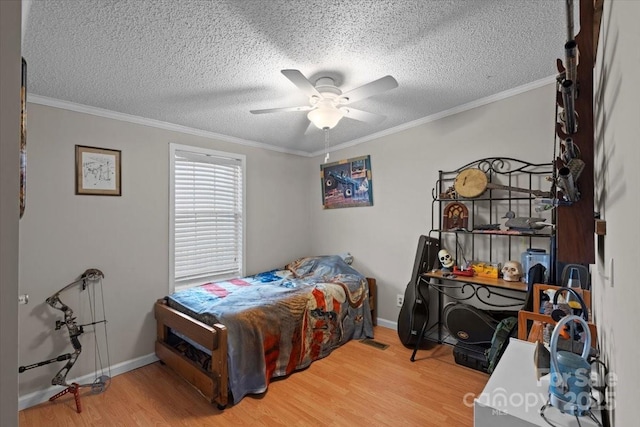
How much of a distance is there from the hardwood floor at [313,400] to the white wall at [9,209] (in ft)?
5.80

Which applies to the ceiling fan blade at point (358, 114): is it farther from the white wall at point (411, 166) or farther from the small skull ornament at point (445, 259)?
the small skull ornament at point (445, 259)

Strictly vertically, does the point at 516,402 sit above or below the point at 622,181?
below

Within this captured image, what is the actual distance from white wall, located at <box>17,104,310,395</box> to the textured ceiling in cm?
30

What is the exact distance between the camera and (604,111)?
0.98m

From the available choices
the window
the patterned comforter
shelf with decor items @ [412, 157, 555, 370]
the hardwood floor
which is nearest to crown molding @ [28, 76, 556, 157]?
the window

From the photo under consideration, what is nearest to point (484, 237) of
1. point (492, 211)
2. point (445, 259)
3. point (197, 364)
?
point (492, 211)

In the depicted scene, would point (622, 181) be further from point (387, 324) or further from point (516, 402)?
point (387, 324)

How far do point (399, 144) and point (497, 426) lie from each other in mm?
2782

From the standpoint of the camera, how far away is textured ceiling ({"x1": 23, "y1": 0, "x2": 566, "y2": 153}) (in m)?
1.45

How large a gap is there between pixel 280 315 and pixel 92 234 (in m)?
1.74

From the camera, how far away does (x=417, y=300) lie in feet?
9.12

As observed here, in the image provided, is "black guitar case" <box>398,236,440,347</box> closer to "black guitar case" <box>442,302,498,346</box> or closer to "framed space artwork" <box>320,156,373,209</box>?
"black guitar case" <box>442,302,498,346</box>

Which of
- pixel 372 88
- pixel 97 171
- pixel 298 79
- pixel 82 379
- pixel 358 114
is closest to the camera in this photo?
pixel 298 79

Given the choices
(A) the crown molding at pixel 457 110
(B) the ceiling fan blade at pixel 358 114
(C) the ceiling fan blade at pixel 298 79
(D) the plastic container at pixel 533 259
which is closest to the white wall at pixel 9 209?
(C) the ceiling fan blade at pixel 298 79
